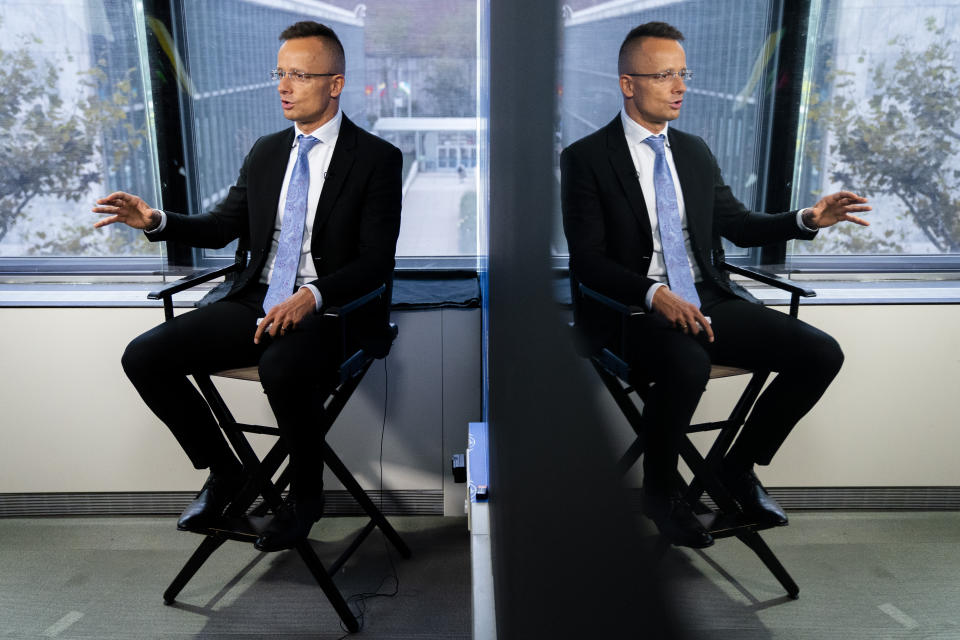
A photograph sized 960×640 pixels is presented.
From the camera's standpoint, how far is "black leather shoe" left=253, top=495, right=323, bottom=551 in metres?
1.88

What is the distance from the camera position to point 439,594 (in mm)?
2086

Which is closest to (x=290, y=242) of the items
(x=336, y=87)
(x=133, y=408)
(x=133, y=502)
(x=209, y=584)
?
(x=336, y=87)

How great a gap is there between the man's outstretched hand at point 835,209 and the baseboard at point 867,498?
0.10 m

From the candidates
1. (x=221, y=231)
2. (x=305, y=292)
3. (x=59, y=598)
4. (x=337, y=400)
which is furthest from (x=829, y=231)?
(x=59, y=598)

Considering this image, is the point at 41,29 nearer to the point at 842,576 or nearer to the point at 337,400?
the point at 337,400

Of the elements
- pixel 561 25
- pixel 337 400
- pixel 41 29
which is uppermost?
pixel 41 29

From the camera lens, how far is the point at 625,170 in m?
0.25

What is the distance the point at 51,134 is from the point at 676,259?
2732 mm

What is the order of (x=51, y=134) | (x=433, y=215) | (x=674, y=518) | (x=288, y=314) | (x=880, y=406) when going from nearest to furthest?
(x=674, y=518)
(x=880, y=406)
(x=288, y=314)
(x=51, y=134)
(x=433, y=215)

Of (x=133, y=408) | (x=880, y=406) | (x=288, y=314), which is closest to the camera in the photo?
(x=880, y=406)

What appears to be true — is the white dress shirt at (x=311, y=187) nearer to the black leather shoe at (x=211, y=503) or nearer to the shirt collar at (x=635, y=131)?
the black leather shoe at (x=211, y=503)

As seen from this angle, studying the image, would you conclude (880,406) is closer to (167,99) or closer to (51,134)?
(167,99)

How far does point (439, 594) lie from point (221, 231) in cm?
116

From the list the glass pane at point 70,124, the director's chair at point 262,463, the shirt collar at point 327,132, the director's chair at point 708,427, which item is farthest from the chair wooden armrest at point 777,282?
the glass pane at point 70,124
